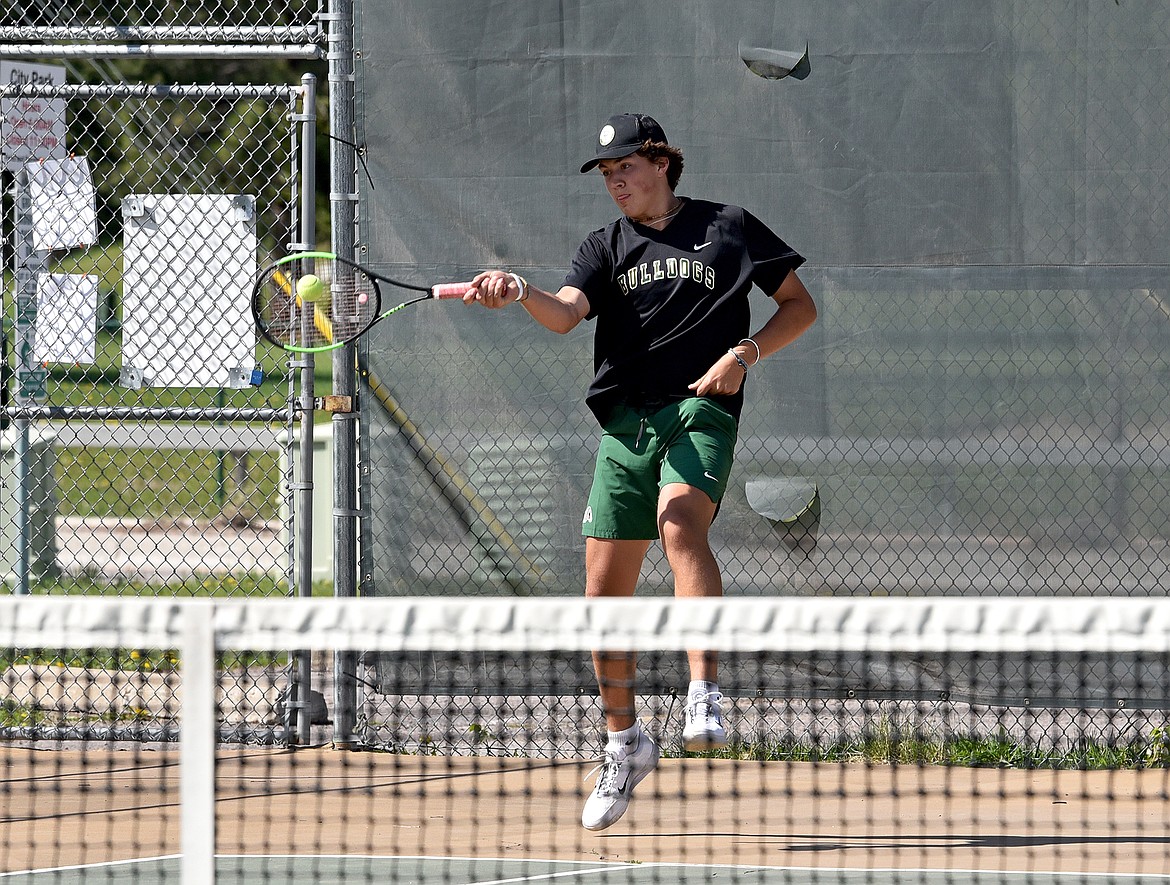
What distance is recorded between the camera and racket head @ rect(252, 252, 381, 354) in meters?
4.55

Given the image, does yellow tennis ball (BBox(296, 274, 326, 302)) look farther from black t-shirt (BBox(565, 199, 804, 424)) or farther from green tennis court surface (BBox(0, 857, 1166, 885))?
green tennis court surface (BBox(0, 857, 1166, 885))

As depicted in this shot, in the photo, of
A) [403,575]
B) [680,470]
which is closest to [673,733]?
[403,575]

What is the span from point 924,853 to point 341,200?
2957mm

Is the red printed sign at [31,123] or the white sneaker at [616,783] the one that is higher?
the red printed sign at [31,123]

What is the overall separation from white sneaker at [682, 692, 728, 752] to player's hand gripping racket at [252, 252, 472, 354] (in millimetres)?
1476

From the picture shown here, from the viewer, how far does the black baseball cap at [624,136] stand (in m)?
4.33

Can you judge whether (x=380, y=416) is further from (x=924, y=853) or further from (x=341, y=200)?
(x=924, y=853)

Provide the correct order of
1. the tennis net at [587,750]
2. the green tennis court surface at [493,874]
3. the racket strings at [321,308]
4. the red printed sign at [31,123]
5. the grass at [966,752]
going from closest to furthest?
the tennis net at [587,750]
the green tennis court surface at [493,874]
the racket strings at [321,308]
the grass at [966,752]
the red printed sign at [31,123]

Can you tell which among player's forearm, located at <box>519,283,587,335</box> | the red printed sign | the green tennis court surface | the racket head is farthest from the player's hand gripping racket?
the green tennis court surface

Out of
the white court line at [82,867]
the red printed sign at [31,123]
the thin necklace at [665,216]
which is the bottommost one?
the white court line at [82,867]

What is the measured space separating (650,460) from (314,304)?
3.92ft

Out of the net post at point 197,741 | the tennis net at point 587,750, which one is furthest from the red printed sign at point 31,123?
the net post at point 197,741

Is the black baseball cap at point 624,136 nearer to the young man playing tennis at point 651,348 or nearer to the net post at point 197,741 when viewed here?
the young man playing tennis at point 651,348

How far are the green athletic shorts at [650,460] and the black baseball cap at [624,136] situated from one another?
2.47ft
